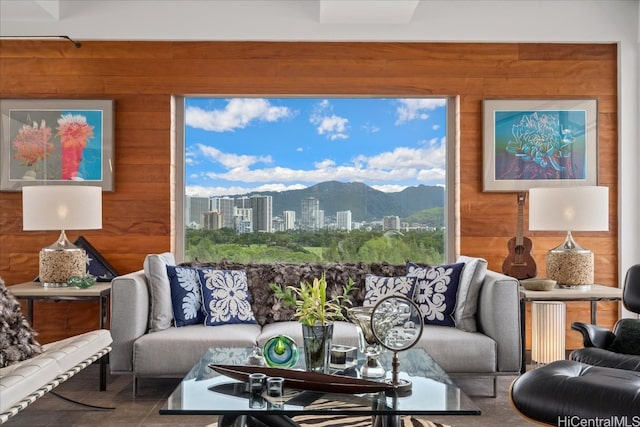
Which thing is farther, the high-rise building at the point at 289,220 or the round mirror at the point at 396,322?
the high-rise building at the point at 289,220

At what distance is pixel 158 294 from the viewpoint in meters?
3.80

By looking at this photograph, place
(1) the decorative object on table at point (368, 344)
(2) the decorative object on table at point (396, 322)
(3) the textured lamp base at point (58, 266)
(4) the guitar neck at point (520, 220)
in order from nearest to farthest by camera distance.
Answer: (2) the decorative object on table at point (396, 322) → (1) the decorative object on table at point (368, 344) → (3) the textured lamp base at point (58, 266) → (4) the guitar neck at point (520, 220)

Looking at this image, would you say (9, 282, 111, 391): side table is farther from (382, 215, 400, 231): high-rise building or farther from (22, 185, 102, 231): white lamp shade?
(382, 215, 400, 231): high-rise building

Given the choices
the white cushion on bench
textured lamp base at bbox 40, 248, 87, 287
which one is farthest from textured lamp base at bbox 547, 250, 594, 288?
textured lamp base at bbox 40, 248, 87, 287

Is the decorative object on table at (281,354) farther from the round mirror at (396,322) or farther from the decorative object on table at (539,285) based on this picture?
the decorative object on table at (539,285)

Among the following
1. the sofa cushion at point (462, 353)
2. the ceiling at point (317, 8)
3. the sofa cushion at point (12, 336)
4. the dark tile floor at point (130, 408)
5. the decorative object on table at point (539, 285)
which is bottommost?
the dark tile floor at point (130, 408)

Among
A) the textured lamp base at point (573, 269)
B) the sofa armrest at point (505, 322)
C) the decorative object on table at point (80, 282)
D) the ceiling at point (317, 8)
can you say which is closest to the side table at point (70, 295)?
the decorative object on table at point (80, 282)

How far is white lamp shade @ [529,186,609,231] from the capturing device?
398cm

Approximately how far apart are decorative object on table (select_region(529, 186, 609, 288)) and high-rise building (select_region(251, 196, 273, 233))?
2.01 metres

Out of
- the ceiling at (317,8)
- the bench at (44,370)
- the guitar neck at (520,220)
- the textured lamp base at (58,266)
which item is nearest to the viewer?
the bench at (44,370)

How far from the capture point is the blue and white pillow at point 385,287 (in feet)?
13.0

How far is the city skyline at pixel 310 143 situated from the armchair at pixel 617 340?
1.86 meters

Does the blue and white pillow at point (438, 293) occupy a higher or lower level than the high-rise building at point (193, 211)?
lower

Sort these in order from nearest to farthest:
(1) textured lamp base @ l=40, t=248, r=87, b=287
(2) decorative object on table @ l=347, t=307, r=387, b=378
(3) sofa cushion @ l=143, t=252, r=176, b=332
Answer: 1. (2) decorative object on table @ l=347, t=307, r=387, b=378
2. (3) sofa cushion @ l=143, t=252, r=176, b=332
3. (1) textured lamp base @ l=40, t=248, r=87, b=287
